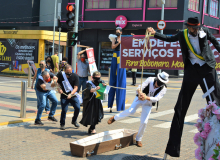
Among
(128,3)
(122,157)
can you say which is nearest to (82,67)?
(122,157)

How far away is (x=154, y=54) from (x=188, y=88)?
13.3 feet

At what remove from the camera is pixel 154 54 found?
8812 millimetres

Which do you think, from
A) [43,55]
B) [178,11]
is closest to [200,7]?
[178,11]

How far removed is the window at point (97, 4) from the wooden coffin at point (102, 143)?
1018 inches

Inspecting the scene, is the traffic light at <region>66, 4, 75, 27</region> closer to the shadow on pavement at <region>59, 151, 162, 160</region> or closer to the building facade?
the shadow on pavement at <region>59, 151, 162, 160</region>

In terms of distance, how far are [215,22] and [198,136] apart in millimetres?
A: 30542

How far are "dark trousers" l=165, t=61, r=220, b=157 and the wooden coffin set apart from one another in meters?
1.29

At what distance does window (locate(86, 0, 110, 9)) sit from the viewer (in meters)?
30.9

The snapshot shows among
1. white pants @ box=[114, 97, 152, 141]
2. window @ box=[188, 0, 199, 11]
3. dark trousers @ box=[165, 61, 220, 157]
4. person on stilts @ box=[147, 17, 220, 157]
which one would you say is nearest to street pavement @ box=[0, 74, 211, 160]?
white pants @ box=[114, 97, 152, 141]

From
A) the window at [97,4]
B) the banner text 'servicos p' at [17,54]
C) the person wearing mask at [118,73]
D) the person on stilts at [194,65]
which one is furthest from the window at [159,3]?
the person on stilts at [194,65]

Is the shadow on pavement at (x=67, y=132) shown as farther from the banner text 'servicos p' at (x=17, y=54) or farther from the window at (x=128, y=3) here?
the window at (x=128, y=3)

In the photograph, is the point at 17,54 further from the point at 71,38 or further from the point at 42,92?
the point at 42,92

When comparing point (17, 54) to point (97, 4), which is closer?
point (17, 54)

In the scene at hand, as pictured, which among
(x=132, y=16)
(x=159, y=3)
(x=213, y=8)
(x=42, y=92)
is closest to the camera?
(x=42, y=92)
